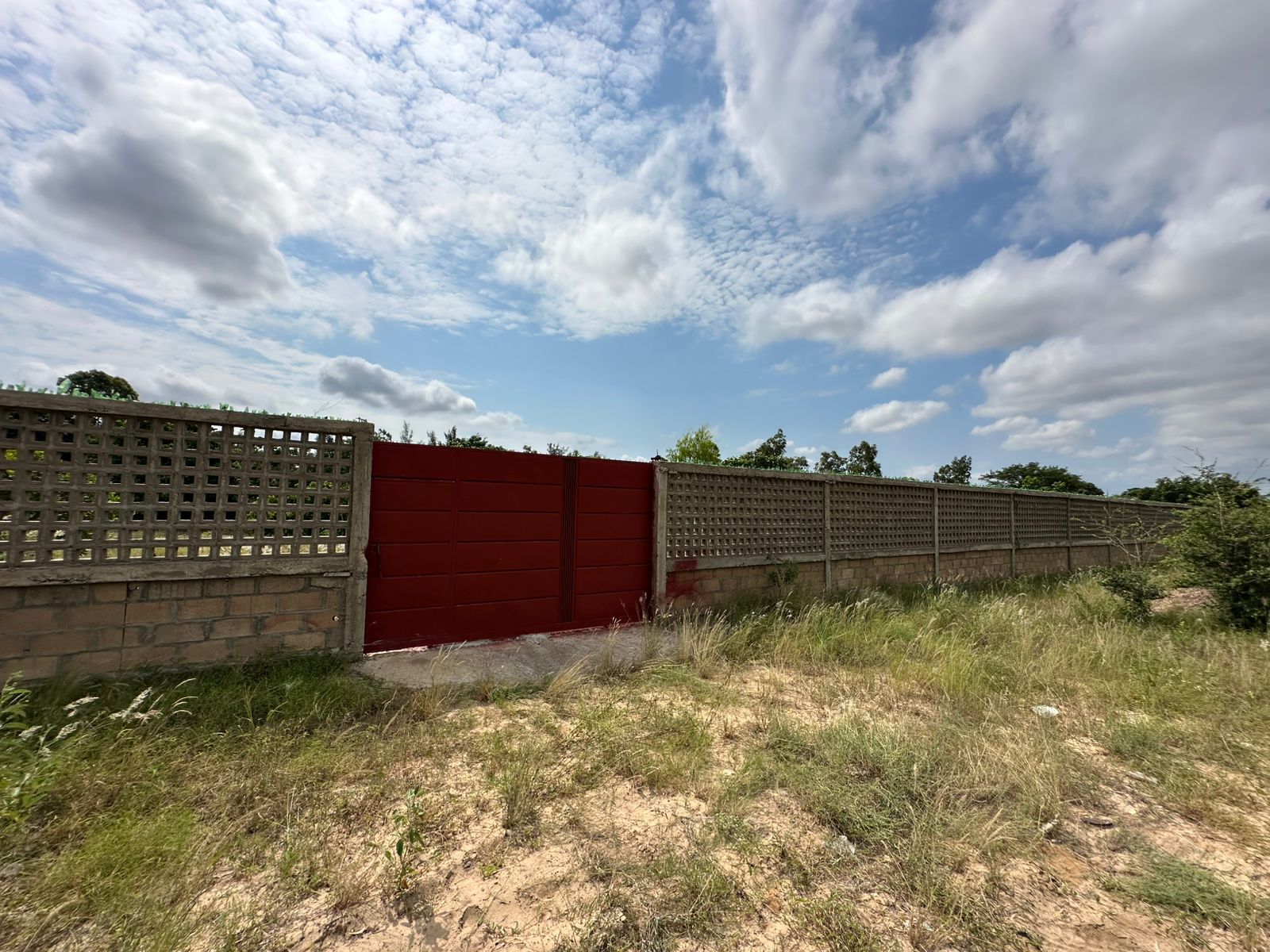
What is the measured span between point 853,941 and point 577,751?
1.60 meters

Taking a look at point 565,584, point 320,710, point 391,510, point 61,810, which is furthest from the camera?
point 565,584

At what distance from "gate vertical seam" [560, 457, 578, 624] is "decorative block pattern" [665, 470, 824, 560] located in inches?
44.2

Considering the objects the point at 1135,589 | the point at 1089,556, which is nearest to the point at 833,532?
the point at 1135,589

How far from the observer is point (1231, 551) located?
5.96 meters

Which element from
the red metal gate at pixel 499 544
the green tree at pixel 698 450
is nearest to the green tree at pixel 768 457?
the green tree at pixel 698 450

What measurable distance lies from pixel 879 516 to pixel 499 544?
5.89 meters

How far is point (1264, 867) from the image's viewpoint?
2160 millimetres

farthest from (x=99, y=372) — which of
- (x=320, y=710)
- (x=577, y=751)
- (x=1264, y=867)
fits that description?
(x=1264, y=867)

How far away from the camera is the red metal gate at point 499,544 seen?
465 centimetres

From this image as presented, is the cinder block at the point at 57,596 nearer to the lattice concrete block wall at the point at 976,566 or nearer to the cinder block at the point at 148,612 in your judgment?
the cinder block at the point at 148,612

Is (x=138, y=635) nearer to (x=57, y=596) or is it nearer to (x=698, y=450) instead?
(x=57, y=596)

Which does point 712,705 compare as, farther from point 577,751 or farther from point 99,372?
point 99,372

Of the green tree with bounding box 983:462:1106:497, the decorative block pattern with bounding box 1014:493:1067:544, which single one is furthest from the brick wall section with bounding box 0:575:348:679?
the green tree with bounding box 983:462:1106:497

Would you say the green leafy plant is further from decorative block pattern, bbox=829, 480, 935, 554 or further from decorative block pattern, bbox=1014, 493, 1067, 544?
decorative block pattern, bbox=1014, 493, 1067, 544
